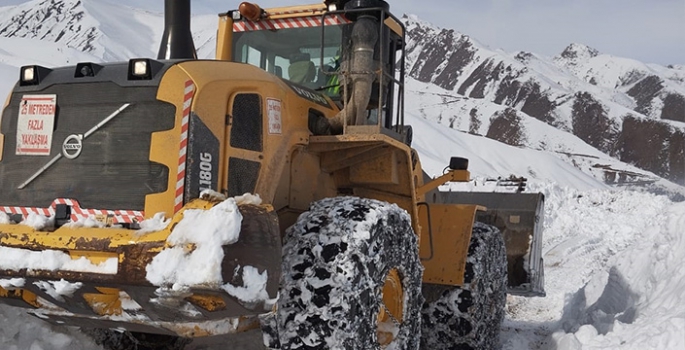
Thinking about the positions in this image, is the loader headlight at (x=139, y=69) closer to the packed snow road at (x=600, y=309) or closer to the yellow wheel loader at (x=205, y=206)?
the yellow wheel loader at (x=205, y=206)

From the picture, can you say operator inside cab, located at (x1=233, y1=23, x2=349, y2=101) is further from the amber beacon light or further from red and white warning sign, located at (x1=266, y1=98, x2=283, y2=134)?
red and white warning sign, located at (x1=266, y1=98, x2=283, y2=134)

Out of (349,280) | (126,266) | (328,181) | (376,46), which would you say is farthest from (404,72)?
(126,266)

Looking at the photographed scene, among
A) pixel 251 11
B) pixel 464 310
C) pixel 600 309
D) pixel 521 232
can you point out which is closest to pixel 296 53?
pixel 251 11

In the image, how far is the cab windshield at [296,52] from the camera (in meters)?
5.13

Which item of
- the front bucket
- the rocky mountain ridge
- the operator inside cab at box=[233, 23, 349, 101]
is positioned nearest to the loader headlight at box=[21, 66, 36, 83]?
the operator inside cab at box=[233, 23, 349, 101]

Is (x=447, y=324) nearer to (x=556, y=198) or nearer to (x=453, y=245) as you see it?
(x=453, y=245)

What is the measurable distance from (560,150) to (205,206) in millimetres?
46720

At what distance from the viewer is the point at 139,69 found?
3580mm

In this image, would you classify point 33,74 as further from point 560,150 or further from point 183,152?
point 560,150

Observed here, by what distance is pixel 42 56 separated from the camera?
107 feet

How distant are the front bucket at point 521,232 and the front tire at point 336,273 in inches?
199

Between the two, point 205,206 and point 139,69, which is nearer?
point 205,206

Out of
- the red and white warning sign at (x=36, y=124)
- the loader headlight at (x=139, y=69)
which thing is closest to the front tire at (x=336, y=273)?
the loader headlight at (x=139, y=69)

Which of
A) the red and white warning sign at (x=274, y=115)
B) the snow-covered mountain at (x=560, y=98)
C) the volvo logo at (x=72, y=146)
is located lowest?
the volvo logo at (x=72, y=146)
